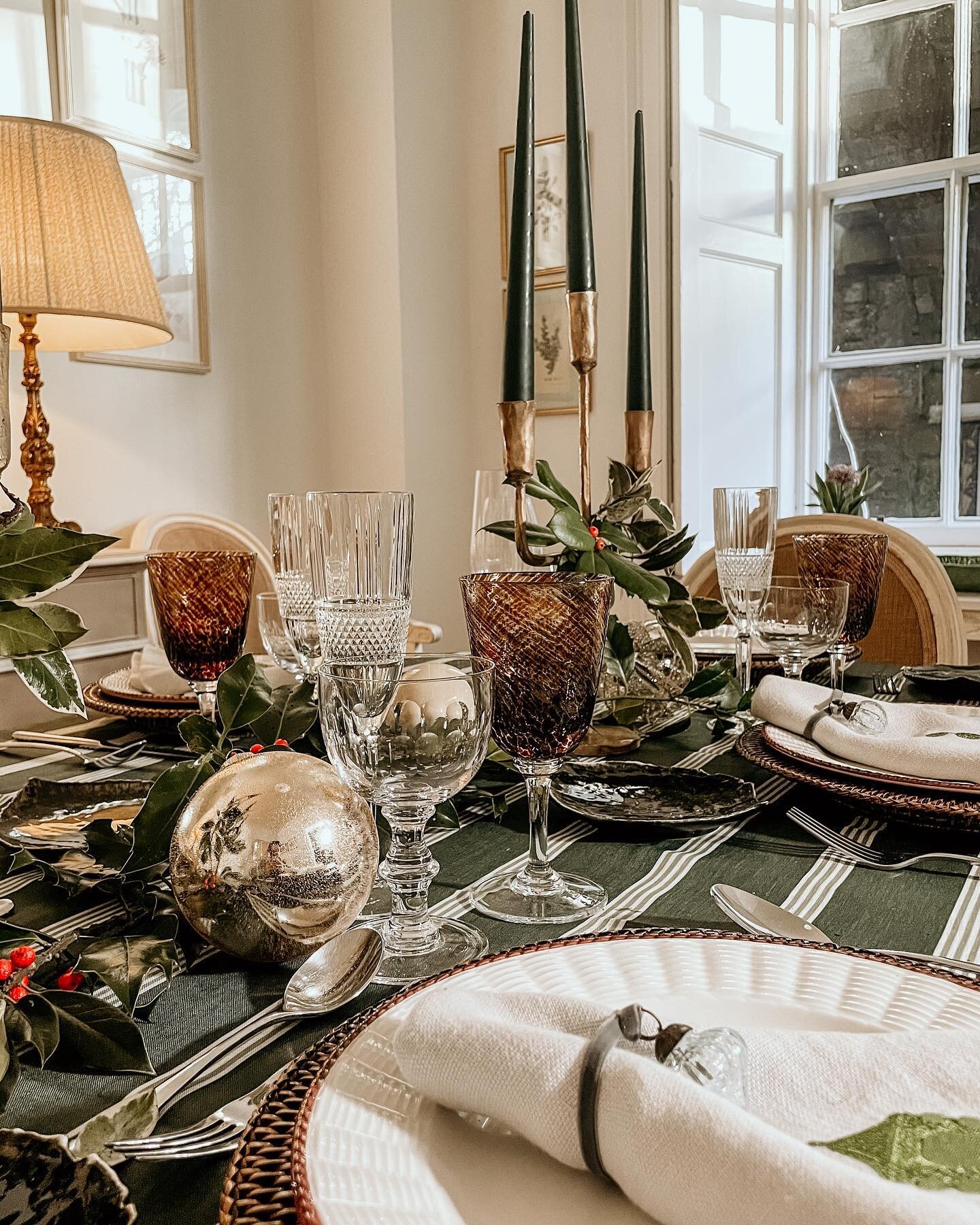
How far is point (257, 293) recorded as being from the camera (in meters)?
2.96

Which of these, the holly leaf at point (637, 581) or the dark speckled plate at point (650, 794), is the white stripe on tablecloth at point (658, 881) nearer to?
the dark speckled plate at point (650, 794)

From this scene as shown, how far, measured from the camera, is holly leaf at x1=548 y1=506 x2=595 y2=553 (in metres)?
0.77

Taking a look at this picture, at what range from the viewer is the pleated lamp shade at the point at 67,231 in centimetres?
153

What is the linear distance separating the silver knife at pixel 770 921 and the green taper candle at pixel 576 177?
46 centimetres

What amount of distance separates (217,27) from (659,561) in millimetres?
2597

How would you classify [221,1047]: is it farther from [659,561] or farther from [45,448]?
[45,448]

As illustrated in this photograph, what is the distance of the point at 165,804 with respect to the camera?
55 centimetres

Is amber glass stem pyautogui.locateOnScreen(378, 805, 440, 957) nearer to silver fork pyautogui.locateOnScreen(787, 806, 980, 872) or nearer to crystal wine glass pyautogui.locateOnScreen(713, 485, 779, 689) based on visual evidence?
silver fork pyautogui.locateOnScreen(787, 806, 980, 872)

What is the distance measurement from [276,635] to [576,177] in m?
0.47

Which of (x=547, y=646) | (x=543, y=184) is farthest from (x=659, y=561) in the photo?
(x=543, y=184)

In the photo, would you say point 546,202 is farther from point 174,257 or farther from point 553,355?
point 174,257

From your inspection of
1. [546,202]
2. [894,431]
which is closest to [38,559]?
[546,202]

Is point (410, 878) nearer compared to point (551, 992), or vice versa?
point (551, 992)

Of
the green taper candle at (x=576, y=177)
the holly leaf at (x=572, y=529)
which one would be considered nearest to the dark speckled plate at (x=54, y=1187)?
the holly leaf at (x=572, y=529)
